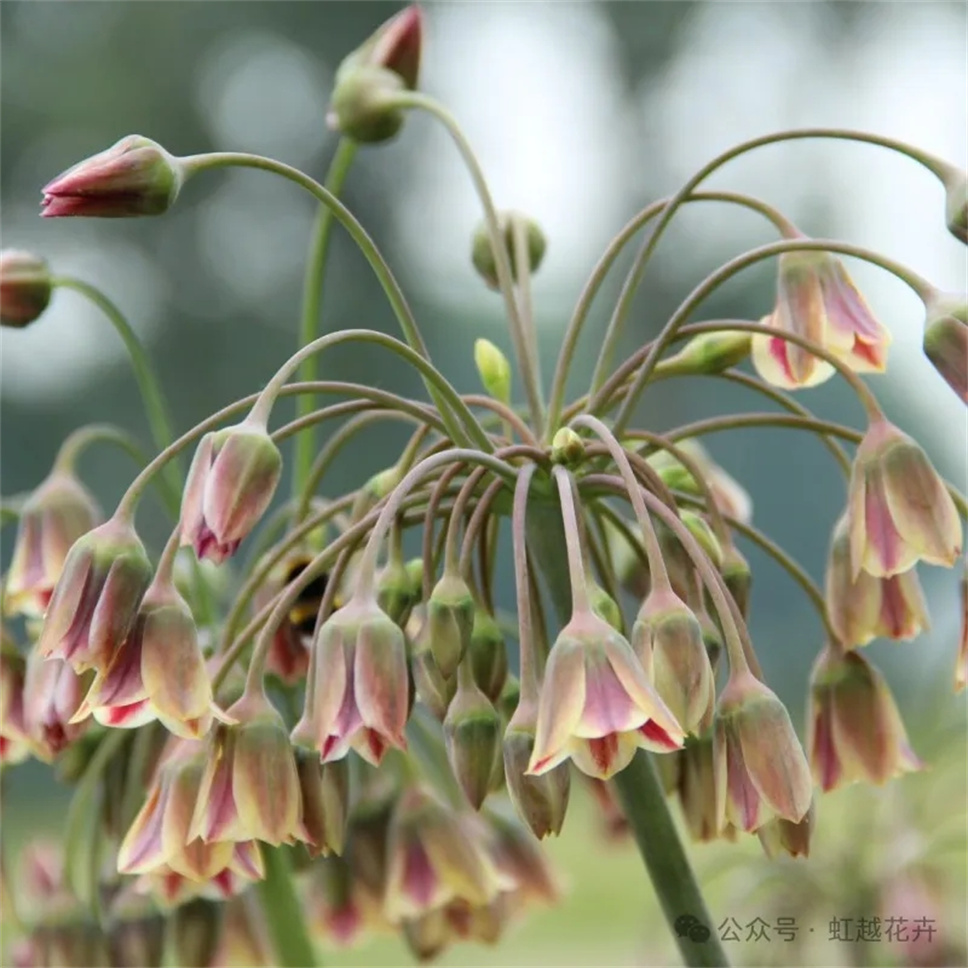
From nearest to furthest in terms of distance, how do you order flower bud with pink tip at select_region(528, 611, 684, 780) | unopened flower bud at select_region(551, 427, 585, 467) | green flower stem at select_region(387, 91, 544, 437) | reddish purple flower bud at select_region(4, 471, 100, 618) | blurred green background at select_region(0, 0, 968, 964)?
flower bud with pink tip at select_region(528, 611, 684, 780) < unopened flower bud at select_region(551, 427, 585, 467) < green flower stem at select_region(387, 91, 544, 437) < reddish purple flower bud at select_region(4, 471, 100, 618) < blurred green background at select_region(0, 0, 968, 964)

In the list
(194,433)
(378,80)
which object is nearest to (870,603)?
(194,433)

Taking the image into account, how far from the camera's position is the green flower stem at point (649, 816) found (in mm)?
856

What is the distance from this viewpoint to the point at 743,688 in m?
0.78

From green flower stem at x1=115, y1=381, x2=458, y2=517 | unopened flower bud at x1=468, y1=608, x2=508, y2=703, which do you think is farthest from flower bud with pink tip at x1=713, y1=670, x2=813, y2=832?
green flower stem at x1=115, y1=381, x2=458, y2=517

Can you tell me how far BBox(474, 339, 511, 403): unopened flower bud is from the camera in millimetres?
1033

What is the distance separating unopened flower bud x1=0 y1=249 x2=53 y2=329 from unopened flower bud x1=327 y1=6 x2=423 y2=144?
9.3 inches

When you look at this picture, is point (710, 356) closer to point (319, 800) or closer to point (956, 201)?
point (956, 201)

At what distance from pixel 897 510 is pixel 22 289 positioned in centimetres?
61

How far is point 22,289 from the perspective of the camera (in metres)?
1.05

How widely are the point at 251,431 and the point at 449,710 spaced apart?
0.18m

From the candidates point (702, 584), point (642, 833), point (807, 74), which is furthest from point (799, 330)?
point (807, 74)

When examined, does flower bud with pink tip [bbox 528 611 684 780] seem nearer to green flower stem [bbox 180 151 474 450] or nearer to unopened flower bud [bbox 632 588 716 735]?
unopened flower bud [bbox 632 588 716 735]

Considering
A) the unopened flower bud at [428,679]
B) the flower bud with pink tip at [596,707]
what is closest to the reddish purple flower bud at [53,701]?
the unopened flower bud at [428,679]

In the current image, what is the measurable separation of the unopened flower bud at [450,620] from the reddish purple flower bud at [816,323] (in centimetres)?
29
